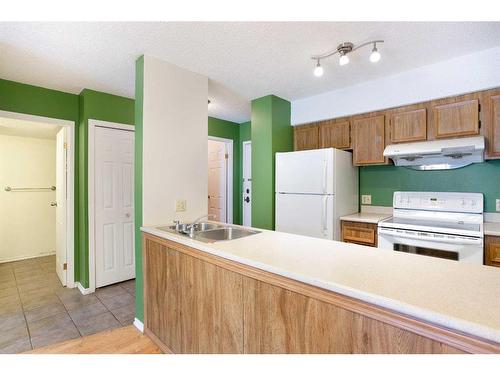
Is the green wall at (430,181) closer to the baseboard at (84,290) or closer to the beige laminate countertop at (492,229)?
the beige laminate countertop at (492,229)

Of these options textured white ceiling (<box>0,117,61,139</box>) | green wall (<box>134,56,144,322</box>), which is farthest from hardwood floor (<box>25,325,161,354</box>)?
textured white ceiling (<box>0,117,61,139</box>)

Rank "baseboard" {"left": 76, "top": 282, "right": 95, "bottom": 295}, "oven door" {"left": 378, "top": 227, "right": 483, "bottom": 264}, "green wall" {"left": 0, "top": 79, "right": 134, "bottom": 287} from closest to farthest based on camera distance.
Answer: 1. "oven door" {"left": 378, "top": 227, "right": 483, "bottom": 264}
2. "green wall" {"left": 0, "top": 79, "right": 134, "bottom": 287}
3. "baseboard" {"left": 76, "top": 282, "right": 95, "bottom": 295}

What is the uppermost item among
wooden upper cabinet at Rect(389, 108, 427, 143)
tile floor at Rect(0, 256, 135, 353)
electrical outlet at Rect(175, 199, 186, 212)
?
wooden upper cabinet at Rect(389, 108, 427, 143)

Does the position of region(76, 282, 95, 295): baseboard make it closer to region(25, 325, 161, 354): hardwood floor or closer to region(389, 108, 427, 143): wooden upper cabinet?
region(25, 325, 161, 354): hardwood floor

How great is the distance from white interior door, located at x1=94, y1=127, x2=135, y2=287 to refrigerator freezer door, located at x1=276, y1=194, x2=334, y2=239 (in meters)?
1.94

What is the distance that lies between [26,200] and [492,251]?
608cm

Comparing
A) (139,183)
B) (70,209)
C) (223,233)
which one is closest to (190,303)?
(223,233)

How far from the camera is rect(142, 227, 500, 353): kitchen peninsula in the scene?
2.36ft

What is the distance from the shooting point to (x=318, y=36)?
1896 mm

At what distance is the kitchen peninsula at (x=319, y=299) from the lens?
72cm

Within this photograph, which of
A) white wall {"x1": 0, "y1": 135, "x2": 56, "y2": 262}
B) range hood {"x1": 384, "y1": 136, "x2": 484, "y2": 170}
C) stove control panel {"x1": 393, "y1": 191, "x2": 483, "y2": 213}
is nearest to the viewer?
range hood {"x1": 384, "y1": 136, "x2": 484, "y2": 170}

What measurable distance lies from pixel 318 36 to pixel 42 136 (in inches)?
180

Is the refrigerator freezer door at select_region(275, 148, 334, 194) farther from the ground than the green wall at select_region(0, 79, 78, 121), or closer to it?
closer to it
